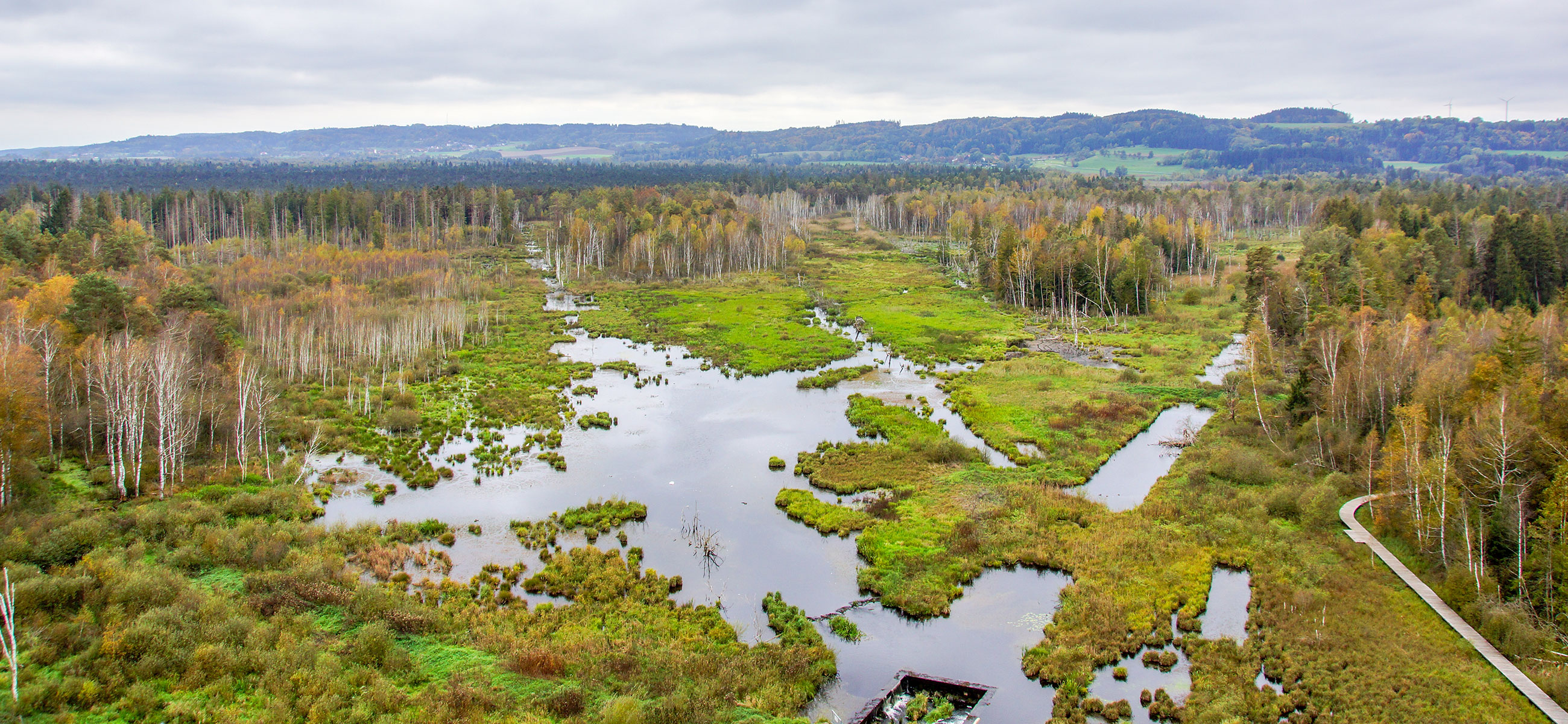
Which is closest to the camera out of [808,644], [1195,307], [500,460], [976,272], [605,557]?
[808,644]

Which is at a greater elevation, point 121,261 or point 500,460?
A: point 121,261

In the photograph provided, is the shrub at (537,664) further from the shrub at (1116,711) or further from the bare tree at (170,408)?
the bare tree at (170,408)

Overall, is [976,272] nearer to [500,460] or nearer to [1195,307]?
[1195,307]

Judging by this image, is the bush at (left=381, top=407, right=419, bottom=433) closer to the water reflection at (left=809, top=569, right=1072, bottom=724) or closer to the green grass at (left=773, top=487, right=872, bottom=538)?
the green grass at (left=773, top=487, right=872, bottom=538)

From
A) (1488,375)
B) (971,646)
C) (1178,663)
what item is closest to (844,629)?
(971,646)

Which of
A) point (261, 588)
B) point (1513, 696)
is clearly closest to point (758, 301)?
point (261, 588)
